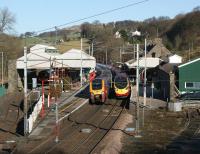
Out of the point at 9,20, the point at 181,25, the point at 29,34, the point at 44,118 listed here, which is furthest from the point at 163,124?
the point at 181,25

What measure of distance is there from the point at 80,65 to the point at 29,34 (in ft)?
73.2

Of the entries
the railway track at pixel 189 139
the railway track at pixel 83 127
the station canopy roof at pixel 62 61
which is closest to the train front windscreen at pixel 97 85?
the railway track at pixel 83 127

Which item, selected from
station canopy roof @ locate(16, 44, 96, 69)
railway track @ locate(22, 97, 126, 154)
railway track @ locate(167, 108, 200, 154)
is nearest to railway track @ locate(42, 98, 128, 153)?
railway track @ locate(22, 97, 126, 154)

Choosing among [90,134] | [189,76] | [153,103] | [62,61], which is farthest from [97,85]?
[62,61]

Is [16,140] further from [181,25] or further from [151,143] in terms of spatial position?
[181,25]

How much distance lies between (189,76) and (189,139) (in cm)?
A: 2082

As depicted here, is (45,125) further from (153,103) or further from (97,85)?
(153,103)

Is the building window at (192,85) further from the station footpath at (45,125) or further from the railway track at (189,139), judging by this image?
the station footpath at (45,125)

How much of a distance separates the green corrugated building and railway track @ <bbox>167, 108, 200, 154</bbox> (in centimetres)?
913

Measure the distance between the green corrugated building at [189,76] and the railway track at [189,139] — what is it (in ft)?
30.0

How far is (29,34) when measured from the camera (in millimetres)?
42406

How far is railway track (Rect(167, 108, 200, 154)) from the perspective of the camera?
1154 inches

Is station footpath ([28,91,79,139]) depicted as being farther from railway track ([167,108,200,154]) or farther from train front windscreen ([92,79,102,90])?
railway track ([167,108,200,154])

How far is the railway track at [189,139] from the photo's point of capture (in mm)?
29317
